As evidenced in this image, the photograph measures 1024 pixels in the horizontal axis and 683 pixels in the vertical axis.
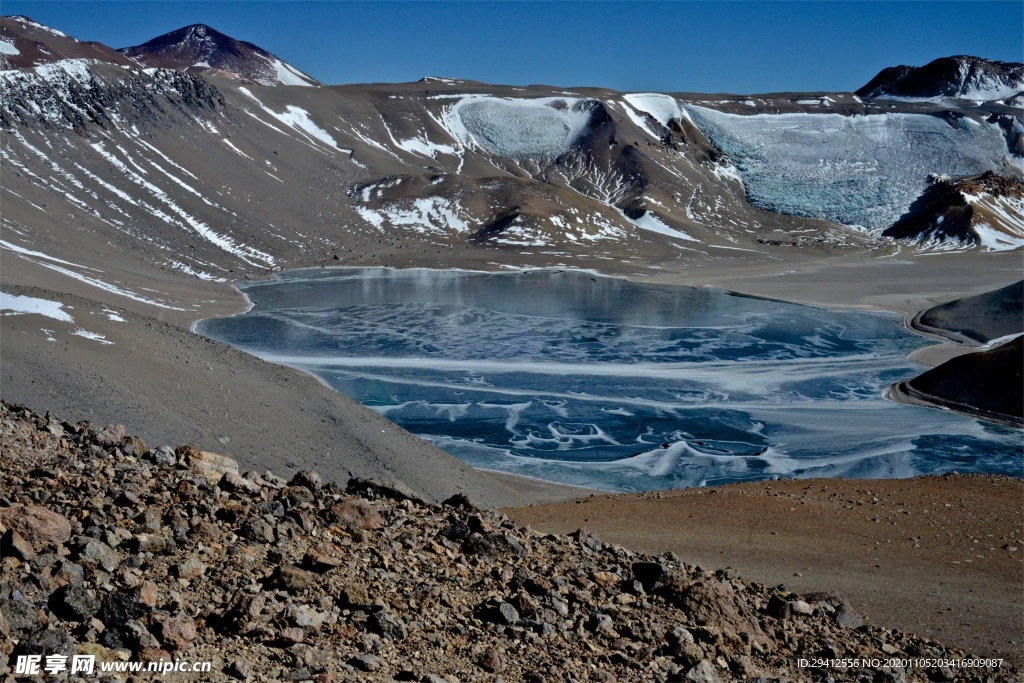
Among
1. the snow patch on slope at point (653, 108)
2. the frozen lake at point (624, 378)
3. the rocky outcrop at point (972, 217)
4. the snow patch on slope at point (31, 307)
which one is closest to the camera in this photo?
the snow patch on slope at point (31, 307)

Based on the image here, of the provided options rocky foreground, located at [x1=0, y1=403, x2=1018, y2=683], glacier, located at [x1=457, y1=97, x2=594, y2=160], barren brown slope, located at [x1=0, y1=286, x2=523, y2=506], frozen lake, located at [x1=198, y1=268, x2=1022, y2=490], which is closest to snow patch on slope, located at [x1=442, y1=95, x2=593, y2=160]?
glacier, located at [x1=457, y1=97, x2=594, y2=160]

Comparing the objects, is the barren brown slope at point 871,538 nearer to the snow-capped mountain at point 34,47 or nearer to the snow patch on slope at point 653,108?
the snow-capped mountain at point 34,47

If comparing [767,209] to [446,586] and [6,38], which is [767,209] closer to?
[6,38]

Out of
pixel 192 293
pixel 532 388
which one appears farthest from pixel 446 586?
pixel 192 293

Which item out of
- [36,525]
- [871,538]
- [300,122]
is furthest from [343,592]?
[300,122]

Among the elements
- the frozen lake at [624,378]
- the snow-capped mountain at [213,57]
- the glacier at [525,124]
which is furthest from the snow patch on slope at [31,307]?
the snow-capped mountain at [213,57]

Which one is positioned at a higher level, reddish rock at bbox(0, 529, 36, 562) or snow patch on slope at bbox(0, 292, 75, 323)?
snow patch on slope at bbox(0, 292, 75, 323)

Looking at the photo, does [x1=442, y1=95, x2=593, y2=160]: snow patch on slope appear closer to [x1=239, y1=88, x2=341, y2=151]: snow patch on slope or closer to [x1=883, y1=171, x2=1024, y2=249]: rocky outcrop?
[x1=239, y1=88, x2=341, y2=151]: snow patch on slope
